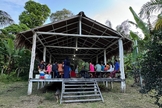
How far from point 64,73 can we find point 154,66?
6.15 m

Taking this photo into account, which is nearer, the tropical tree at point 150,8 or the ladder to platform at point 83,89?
the tropical tree at point 150,8

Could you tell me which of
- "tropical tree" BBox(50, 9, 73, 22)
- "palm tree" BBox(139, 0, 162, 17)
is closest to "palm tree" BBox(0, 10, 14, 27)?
"palm tree" BBox(139, 0, 162, 17)

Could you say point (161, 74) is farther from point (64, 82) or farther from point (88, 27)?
point (88, 27)

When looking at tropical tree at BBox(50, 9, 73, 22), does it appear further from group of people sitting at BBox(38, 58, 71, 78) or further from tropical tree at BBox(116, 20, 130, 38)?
group of people sitting at BBox(38, 58, 71, 78)

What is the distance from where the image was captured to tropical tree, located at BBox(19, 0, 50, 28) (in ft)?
83.9

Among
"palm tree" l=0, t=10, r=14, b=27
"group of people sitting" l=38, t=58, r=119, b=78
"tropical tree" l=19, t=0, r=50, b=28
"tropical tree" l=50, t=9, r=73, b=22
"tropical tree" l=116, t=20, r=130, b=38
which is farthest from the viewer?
"tropical tree" l=50, t=9, r=73, b=22

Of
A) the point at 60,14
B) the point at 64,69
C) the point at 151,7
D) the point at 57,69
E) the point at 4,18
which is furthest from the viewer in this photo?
the point at 60,14

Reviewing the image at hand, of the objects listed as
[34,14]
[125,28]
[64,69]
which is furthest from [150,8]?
[34,14]

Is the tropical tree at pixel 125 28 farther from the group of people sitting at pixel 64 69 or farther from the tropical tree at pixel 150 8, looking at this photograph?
the tropical tree at pixel 150 8

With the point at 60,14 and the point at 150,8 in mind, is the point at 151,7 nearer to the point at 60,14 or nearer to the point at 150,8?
the point at 150,8

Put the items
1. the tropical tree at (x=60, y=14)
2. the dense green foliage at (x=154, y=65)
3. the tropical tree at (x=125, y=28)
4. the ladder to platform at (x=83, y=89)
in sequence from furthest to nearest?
the tropical tree at (x=60, y=14), the tropical tree at (x=125, y=28), the ladder to platform at (x=83, y=89), the dense green foliage at (x=154, y=65)

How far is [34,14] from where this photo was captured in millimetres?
27250

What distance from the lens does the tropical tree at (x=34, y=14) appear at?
2556 cm

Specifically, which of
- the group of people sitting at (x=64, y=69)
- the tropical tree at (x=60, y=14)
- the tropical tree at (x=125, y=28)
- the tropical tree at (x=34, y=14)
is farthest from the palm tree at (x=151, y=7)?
the tropical tree at (x=60, y=14)
